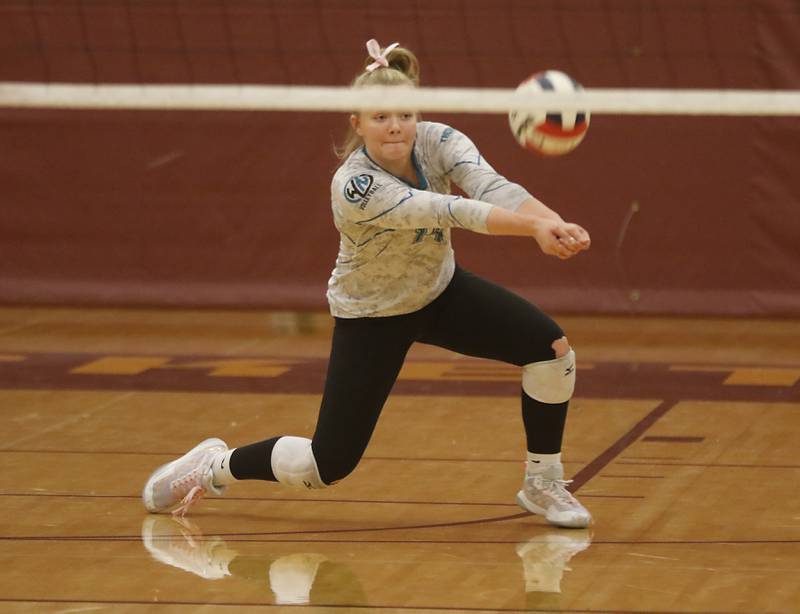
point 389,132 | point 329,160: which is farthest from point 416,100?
point 329,160

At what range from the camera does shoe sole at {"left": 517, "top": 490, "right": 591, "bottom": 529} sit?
484 cm

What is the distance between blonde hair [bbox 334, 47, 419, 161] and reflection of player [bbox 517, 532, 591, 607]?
1.37 metres

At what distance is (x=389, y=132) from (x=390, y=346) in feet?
2.26

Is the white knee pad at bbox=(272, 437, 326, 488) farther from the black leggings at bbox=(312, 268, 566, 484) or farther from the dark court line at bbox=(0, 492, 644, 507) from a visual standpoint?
the dark court line at bbox=(0, 492, 644, 507)

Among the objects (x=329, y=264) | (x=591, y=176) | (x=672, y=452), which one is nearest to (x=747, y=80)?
(x=591, y=176)

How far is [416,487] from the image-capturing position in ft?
17.9

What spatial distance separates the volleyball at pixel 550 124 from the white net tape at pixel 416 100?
0.16ft

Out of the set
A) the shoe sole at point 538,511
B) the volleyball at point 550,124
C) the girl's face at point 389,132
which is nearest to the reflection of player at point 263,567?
the shoe sole at point 538,511

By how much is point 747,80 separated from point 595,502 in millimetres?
4459

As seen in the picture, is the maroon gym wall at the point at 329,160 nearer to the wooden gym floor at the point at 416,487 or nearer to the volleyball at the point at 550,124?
the wooden gym floor at the point at 416,487

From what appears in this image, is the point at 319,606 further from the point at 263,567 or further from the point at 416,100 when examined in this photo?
the point at 416,100

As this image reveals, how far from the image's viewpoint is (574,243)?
13.7 ft

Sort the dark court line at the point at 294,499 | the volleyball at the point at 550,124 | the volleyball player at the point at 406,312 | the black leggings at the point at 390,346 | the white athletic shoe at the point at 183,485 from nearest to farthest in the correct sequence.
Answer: the volleyball at the point at 550,124, the volleyball player at the point at 406,312, the black leggings at the point at 390,346, the white athletic shoe at the point at 183,485, the dark court line at the point at 294,499

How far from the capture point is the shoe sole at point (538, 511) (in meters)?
4.84
